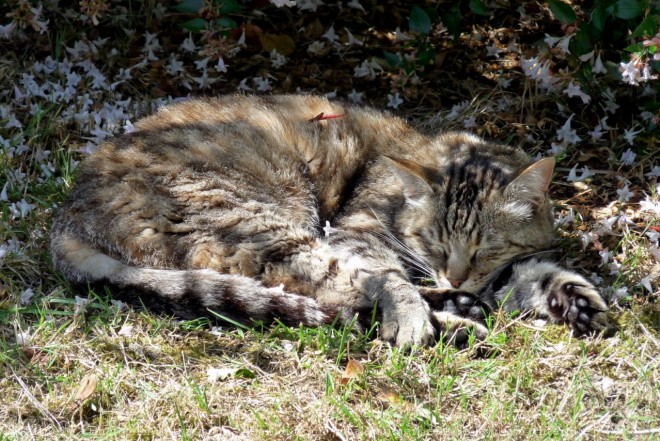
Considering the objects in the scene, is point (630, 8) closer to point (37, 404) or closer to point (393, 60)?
point (393, 60)

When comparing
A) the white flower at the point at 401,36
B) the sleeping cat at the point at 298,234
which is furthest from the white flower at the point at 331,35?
the sleeping cat at the point at 298,234

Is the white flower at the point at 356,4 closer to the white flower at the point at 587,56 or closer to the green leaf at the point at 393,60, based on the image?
the green leaf at the point at 393,60

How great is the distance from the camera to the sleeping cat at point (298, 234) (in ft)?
12.6

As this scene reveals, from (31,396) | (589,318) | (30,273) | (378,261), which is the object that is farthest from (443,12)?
(31,396)

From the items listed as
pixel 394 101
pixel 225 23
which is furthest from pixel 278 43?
pixel 394 101

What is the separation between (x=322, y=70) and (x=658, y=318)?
9.74 feet

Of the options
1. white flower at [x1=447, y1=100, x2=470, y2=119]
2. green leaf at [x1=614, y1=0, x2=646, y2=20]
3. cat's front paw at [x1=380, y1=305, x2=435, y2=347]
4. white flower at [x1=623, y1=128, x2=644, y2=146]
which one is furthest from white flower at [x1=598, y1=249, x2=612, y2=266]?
white flower at [x1=447, y1=100, x2=470, y2=119]

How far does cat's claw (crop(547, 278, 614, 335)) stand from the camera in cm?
379

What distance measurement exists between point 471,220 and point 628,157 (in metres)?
1.41

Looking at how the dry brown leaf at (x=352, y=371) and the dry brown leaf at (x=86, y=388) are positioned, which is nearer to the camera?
the dry brown leaf at (x=86, y=388)

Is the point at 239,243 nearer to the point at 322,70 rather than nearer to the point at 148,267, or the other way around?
the point at 148,267

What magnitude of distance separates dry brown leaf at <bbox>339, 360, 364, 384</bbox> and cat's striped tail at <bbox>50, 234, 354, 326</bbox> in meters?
0.27

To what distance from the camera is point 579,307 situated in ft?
12.5

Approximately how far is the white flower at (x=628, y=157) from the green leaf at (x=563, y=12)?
2.87 feet
